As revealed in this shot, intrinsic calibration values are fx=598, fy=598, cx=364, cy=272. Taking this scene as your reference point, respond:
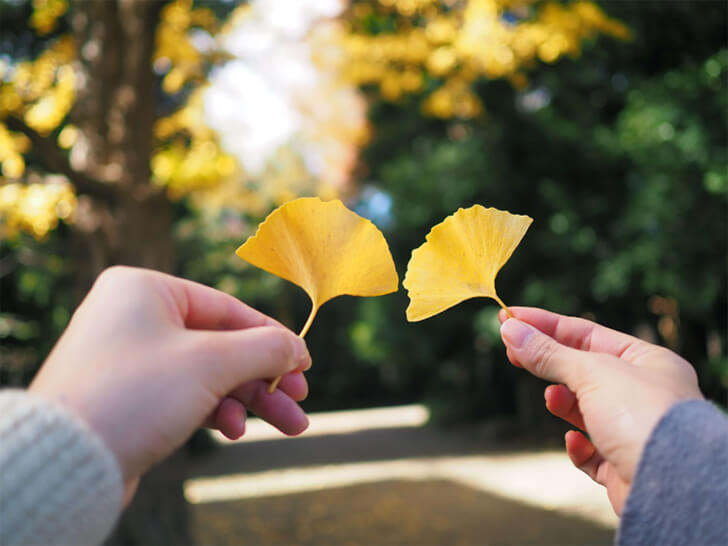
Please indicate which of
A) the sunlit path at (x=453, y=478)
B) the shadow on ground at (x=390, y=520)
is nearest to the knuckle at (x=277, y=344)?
the shadow on ground at (x=390, y=520)

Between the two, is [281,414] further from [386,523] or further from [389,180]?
[389,180]

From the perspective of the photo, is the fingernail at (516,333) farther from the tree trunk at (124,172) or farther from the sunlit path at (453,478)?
the sunlit path at (453,478)

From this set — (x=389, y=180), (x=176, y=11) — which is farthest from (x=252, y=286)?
(x=176, y=11)

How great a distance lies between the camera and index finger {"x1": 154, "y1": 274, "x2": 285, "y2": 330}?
2.97 ft

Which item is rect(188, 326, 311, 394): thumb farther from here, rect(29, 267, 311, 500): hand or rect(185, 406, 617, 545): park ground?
rect(185, 406, 617, 545): park ground

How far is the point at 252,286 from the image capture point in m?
13.7

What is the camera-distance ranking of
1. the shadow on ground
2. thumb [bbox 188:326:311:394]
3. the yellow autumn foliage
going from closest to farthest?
thumb [bbox 188:326:311:394]
the yellow autumn foliage
the shadow on ground

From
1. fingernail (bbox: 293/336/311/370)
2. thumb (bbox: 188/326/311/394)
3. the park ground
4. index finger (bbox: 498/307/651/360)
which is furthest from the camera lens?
the park ground

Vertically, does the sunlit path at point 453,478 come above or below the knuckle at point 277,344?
below

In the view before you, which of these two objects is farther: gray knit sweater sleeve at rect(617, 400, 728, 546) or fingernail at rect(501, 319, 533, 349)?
fingernail at rect(501, 319, 533, 349)

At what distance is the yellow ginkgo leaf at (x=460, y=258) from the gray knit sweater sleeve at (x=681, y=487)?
317 mm

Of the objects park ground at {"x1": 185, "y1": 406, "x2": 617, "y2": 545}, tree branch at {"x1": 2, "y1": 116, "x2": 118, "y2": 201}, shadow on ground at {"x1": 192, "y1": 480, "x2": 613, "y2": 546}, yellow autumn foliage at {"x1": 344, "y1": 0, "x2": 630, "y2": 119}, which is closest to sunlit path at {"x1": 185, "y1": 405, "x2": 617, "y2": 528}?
park ground at {"x1": 185, "y1": 406, "x2": 617, "y2": 545}

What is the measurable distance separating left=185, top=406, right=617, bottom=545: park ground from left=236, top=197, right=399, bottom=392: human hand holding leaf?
404cm

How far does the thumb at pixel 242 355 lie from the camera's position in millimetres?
774
